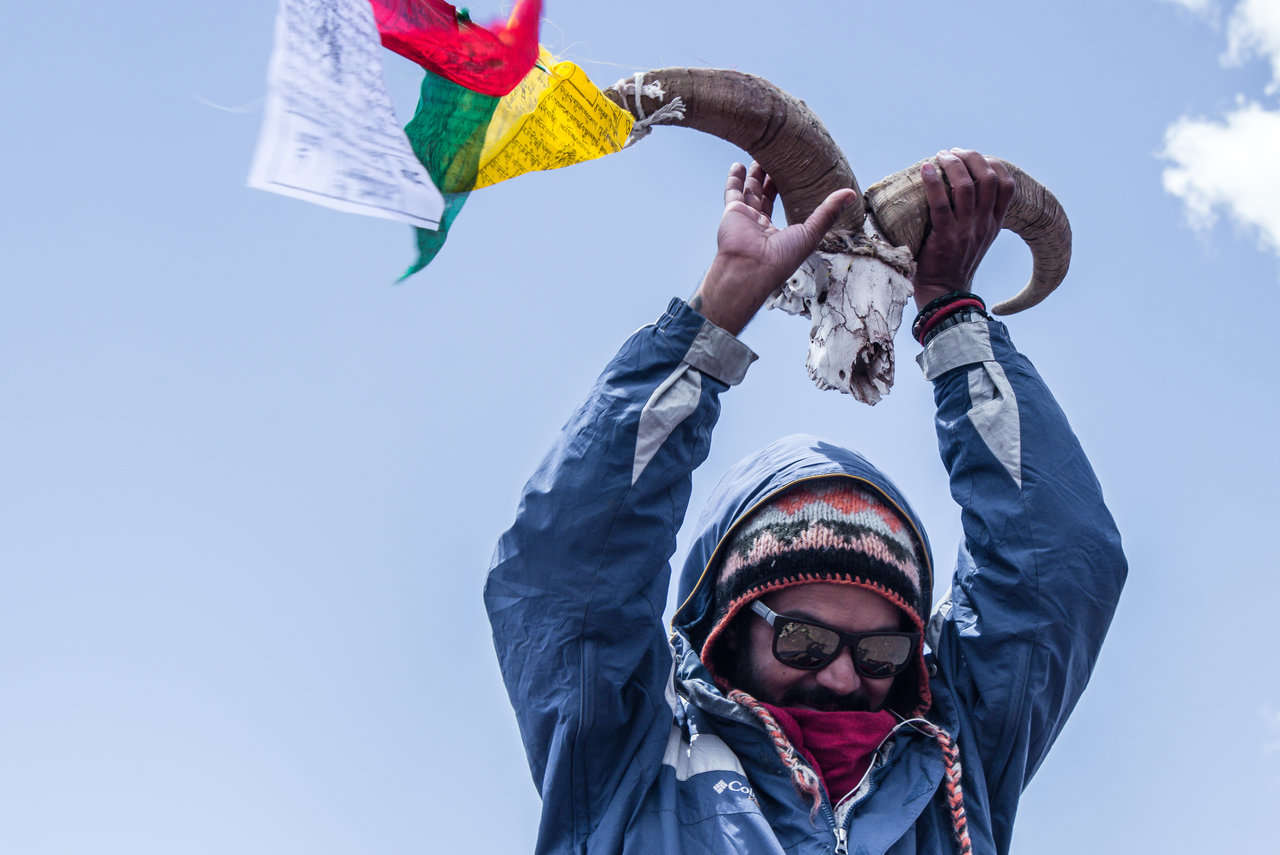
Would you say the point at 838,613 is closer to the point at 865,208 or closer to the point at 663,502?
the point at 663,502

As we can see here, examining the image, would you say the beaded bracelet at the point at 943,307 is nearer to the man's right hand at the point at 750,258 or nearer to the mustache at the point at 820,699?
the man's right hand at the point at 750,258

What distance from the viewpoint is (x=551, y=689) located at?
3607mm

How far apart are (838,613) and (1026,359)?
1.08 meters

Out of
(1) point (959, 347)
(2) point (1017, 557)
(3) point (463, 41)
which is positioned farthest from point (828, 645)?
(3) point (463, 41)

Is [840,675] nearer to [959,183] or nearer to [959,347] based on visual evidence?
[959,347]

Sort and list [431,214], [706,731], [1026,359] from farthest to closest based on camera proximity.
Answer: [1026,359], [706,731], [431,214]

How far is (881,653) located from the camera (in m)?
3.93

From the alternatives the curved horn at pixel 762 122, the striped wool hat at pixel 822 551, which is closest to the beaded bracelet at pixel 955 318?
the curved horn at pixel 762 122

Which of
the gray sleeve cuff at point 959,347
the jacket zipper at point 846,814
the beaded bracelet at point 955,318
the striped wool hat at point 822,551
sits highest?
the beaded bracelet at point 955,318

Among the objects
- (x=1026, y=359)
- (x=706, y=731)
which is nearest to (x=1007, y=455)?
(x=1026, y=359)

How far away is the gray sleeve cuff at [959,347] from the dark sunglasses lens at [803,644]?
3.16 feet

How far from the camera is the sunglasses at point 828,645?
12.7 feet

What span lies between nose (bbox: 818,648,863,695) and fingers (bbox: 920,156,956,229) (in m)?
1.42

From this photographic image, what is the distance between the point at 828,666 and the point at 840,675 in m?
0.04
